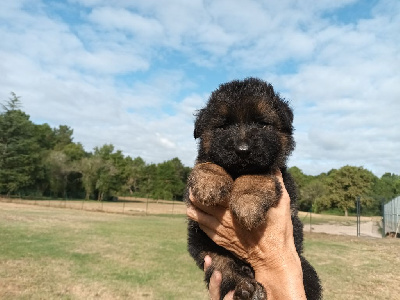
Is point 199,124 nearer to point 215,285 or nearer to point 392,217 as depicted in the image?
point 215,285

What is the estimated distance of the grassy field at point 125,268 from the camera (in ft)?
31.0

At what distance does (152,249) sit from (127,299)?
797 centimetres

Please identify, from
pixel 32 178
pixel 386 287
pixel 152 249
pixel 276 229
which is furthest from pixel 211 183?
pixel 32 178

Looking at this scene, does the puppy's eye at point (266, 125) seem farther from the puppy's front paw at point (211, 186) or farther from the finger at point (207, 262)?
the finger at point (207, 262)

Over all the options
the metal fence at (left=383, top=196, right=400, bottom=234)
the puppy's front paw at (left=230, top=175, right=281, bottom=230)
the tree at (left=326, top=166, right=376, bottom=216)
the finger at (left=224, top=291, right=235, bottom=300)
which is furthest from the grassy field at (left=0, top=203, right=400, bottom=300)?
the tree at (left=326, top=166, right=376, bottom=216)

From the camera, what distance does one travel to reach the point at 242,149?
2986 millimetres

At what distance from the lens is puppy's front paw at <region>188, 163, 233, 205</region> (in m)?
2.81

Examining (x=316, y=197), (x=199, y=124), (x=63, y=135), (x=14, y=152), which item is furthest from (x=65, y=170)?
(x=199, y=124)

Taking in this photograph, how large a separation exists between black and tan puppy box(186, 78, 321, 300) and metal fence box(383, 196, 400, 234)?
28213 mm

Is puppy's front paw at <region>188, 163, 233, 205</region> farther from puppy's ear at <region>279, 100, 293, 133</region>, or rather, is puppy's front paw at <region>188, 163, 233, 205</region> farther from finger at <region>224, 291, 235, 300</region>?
puppy's ear at <region>279, 100, 293, 133</region>

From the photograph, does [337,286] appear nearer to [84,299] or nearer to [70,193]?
[84,299]

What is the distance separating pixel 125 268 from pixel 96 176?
239 ft

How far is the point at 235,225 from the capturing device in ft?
9.60

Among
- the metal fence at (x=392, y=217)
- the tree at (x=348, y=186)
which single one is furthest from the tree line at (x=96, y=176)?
the metal fence at (x=392, y=217)
